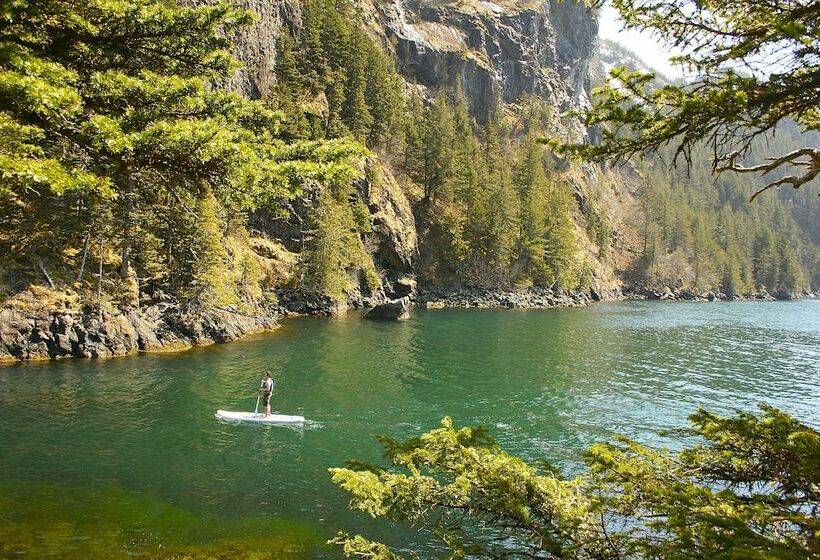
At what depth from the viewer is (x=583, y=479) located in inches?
294

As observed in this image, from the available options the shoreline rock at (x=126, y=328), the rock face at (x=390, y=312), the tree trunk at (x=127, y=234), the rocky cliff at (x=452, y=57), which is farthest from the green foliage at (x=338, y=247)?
the tree trunk at (x=127, y=234)

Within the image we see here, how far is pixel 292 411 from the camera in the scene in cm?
2397

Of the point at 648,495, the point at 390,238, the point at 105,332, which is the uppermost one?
the point at 390,238

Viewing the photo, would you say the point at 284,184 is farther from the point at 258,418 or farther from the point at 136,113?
the point at 258,418

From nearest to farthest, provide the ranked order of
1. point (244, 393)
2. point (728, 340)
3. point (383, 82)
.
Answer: point (244, 393), point (728, 340), point (383, 82)

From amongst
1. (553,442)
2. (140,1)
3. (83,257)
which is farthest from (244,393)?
(140,1)

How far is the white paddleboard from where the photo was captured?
21875mm

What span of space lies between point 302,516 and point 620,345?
133ft

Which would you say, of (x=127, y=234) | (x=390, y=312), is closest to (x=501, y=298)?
(x=390, y=312)

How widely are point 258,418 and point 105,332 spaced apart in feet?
55.8

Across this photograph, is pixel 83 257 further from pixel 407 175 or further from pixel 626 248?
pixel 626 248

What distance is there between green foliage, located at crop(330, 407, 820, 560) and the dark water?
6.71 metres

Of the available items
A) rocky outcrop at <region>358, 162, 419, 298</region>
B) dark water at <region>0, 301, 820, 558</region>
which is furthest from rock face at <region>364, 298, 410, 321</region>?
rocky outcrop at <region>358, 162, 419, 298</region>

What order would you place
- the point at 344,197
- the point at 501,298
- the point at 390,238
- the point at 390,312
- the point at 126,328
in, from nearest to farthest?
the point at 126,328, the point at 390,312, the point at 344,197, the point at 390,238, the point at 501,298
